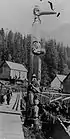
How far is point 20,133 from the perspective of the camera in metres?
4.13

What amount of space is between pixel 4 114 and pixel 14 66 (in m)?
72.4

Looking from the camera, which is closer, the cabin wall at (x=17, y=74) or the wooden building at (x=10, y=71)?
the cabin wall at (x=17, y=74)

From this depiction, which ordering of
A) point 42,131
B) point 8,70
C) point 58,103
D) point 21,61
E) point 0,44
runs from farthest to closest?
point 0,44
point 21,61
point 8,70
point 58,103
point 42,131

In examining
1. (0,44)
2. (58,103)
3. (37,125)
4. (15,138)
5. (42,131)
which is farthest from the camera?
(0,44)

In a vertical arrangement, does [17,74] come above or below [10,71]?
below

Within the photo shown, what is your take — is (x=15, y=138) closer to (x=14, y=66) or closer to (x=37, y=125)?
(x=37, y=125)

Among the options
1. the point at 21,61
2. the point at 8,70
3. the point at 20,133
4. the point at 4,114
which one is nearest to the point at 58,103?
the point at 4,114

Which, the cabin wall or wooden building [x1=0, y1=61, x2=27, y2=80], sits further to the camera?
wooden building [x1=0, y1=61, x2=27, y2=80]

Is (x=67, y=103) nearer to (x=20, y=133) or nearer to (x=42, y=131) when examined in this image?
(x=42, y=131)

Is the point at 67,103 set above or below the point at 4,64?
above

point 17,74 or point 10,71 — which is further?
point 17,74

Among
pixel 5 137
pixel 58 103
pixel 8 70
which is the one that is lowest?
pixel 8 70

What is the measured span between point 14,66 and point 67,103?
66.6m

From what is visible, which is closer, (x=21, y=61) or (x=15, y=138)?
(x=15, y=138)
